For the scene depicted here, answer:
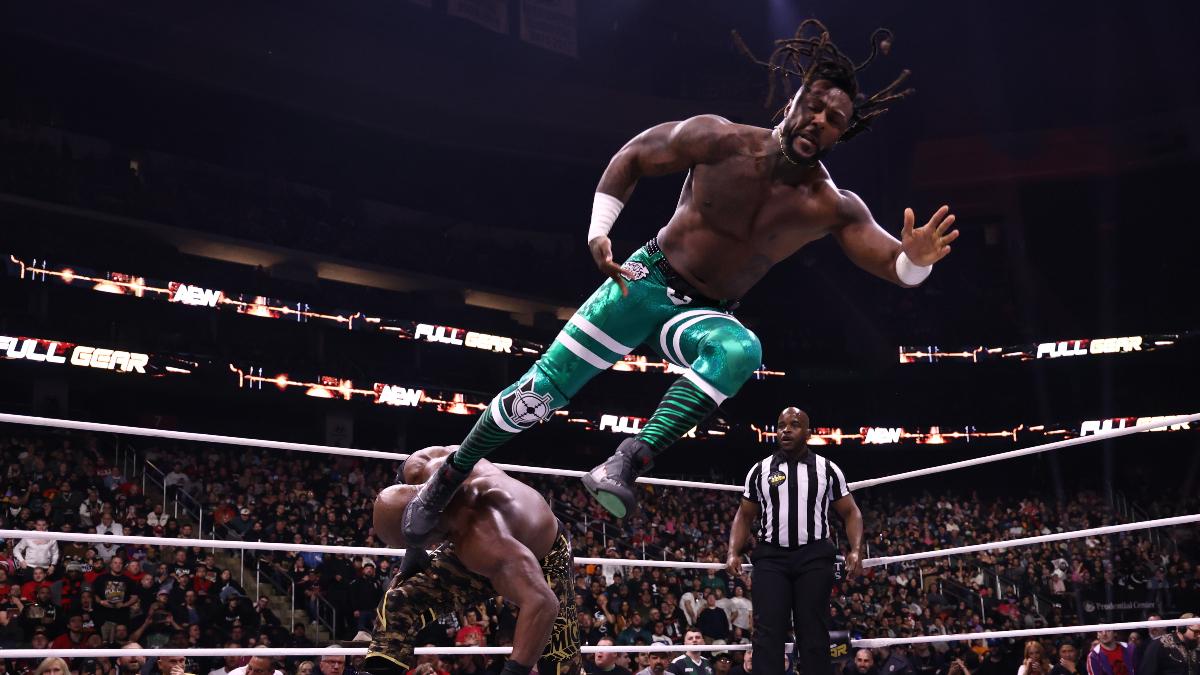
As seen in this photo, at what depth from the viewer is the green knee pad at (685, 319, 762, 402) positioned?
9.23 feet

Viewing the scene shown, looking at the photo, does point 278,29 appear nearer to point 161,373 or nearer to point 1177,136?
point 161,373

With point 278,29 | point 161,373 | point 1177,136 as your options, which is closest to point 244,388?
point 161,373

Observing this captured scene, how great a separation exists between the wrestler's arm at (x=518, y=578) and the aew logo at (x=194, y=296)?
15.0 meters

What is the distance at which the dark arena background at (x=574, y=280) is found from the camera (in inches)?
597

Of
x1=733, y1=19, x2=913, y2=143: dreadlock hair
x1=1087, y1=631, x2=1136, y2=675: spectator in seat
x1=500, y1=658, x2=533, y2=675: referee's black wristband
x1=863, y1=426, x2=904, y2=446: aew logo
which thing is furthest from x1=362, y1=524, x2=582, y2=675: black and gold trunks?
x1=863, y1=426, x2=904, y2=446: aew logo

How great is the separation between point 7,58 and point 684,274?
18588 mm

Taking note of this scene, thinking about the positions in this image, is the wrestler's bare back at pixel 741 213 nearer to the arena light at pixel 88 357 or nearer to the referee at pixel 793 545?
the referee at pixel 793 545

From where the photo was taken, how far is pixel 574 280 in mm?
22922

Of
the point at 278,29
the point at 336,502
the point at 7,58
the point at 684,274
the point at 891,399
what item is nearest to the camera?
the point at 684,274

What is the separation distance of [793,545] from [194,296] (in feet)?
48.9

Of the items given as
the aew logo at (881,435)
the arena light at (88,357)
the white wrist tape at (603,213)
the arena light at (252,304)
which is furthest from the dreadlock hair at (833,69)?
the aew logo at (881,435)

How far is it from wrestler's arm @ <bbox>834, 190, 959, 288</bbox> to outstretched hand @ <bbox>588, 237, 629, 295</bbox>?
1.95 ft

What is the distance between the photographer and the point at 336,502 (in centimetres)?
1469

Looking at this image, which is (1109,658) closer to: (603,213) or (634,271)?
(634,271)
